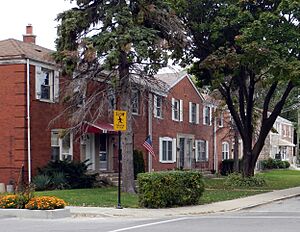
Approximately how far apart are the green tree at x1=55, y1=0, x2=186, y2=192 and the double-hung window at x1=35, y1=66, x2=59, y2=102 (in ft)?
10.0

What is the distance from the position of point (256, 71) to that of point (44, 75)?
10513 mm

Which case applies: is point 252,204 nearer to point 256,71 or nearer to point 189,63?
point 256,71

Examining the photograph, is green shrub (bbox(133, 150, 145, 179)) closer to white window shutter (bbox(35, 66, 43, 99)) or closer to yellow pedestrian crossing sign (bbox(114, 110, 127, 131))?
white window shutter (bbox(35, 66, 43, 99))

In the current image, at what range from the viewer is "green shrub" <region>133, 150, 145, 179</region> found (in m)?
36.9

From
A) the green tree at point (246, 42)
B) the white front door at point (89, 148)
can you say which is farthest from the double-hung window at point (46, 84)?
the green tree at point (246, 42)

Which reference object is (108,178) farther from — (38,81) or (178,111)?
(178,111)

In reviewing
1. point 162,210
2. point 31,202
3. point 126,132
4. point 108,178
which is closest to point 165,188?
point 162,210

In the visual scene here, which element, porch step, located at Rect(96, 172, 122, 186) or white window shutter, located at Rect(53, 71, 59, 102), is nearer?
white window shutter, located at Rect(53, 71, 59, 102)

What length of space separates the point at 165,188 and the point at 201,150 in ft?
101

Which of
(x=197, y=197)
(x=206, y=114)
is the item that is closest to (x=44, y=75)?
(x=197, y=197)

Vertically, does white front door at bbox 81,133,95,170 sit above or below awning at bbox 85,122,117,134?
below

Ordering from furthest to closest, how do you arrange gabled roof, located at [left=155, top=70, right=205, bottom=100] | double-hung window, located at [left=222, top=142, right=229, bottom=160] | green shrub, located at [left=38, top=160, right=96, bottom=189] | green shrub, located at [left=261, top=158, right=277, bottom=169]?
green shrub, located at [left=261, top=158, right=277, bottom=169] < double-hung window, located at [left=222, top=142, right=229, bottom=160] < gabled roof, located at [left=155, top=70, right=205, bottom=100] < green shrub, located at [left=38, top=160, right=96, bottom=189]

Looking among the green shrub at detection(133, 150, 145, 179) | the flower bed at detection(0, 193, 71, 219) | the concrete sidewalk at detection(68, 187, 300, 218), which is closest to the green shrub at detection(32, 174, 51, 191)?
the concrete sidewalk at detection(68, 187, 300, 218)

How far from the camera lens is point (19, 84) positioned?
2877 cm
